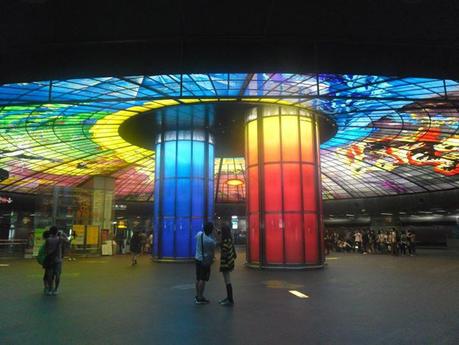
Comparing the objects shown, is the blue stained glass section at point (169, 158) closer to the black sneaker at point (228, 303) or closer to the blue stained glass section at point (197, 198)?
the blue stained glass section at point (197, 198)

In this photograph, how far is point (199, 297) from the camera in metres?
9.45

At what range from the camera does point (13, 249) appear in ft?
103

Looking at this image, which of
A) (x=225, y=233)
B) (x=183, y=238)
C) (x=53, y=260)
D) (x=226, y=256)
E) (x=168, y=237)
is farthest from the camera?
(x=168, y=237)

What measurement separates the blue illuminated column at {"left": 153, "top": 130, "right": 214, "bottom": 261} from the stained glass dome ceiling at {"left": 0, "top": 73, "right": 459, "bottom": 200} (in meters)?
3.81

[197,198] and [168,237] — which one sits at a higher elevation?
[197,198]

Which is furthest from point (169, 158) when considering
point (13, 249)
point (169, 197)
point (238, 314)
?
point (238, 314)

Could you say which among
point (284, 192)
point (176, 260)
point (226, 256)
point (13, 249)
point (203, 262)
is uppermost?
point (284, 192)

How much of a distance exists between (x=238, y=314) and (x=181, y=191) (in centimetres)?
1811

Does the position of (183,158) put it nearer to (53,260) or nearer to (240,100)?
(53,260)

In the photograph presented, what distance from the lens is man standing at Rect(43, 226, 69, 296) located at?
36.3ft

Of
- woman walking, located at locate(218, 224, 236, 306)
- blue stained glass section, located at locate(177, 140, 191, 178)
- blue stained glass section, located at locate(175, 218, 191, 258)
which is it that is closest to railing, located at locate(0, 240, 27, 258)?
blue stained glass section, located at locate(175, 218, 191, 258)

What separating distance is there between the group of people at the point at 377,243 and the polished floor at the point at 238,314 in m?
19.0

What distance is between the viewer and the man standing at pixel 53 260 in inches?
436

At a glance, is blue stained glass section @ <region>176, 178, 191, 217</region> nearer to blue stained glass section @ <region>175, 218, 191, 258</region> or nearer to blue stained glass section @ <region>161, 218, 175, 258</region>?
blue stained glass section @ <region>175, 218, 191, 258</region>
